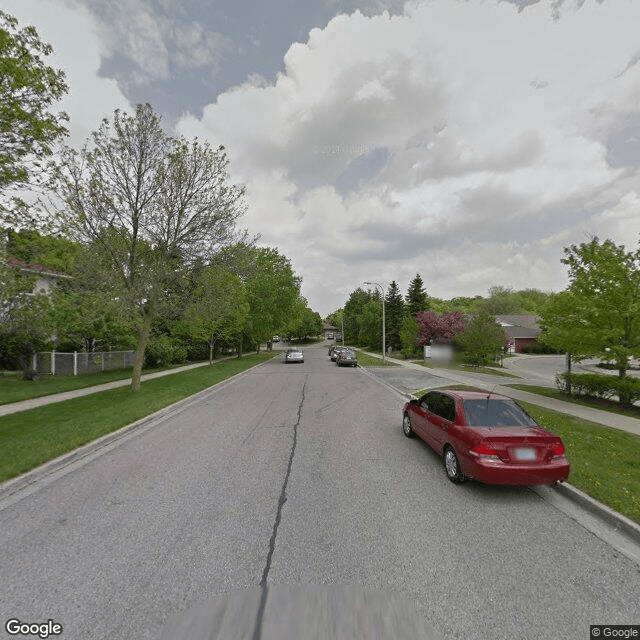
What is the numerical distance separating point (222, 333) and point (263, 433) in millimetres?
21633

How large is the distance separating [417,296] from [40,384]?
41826 mm

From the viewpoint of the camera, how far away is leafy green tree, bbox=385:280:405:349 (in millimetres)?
48047

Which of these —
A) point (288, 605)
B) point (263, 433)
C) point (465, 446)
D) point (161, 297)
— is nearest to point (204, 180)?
point (161, 297)

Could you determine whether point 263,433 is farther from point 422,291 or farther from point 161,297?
point 422,291

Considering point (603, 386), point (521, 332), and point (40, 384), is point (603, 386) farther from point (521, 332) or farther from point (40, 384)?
point (521, 332)

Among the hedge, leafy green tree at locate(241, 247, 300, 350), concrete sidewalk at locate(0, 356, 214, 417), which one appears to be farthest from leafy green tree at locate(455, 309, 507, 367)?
concrete sidewalk at locate(0, 356, 214, 417)

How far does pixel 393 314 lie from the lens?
50.5 meters

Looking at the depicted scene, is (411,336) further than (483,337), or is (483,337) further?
(411,336)

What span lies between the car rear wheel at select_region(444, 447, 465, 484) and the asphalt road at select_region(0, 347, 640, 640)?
16 centimetres

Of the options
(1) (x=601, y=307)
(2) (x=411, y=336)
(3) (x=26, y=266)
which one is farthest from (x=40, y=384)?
(2) (x=411, y=336)

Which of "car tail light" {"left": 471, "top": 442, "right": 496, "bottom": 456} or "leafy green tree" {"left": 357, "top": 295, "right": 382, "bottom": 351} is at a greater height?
"leafy green tree" {"left": 357, "top": 295, "right": 382, "bottom": 351}

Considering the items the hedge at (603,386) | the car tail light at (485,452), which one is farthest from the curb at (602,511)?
the hedge at (603,386)

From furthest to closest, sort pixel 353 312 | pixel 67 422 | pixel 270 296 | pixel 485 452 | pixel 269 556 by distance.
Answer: pixel 353 312 < pixel 270 296 < pixel 67 422 < pixel 485 452 < pixel 269 556

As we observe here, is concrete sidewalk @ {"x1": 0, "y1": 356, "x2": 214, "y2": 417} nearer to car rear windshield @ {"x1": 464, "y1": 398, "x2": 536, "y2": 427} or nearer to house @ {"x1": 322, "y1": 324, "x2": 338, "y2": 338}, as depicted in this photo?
car rear windshield @ {"x1": 464, "y1": 398, "x2": 536, "y2": 427}
